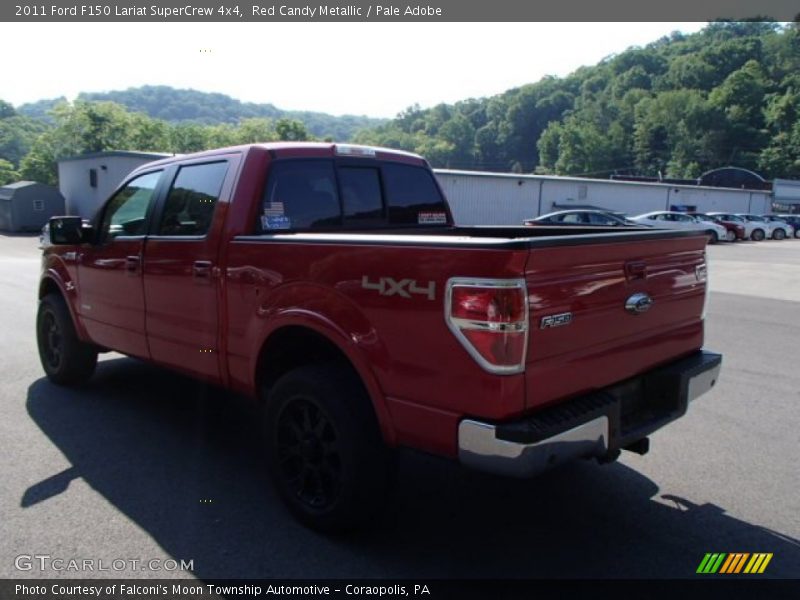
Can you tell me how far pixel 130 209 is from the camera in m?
4.98

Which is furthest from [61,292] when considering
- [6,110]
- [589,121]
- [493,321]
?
[6,110]

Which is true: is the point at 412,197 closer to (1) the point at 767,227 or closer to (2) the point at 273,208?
(2) the point at 273,208

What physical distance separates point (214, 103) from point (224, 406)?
168388 mm

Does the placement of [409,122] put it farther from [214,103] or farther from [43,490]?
[43,490]

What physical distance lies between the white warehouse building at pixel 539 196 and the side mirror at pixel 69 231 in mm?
22843

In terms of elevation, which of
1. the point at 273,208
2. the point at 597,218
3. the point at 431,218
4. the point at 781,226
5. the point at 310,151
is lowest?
the point at 781,226

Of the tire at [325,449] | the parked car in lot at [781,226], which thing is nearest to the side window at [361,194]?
the tire at [325,449]

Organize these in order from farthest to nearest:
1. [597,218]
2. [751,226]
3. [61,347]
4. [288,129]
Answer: [288,129], [751,226], [597,218], [61,347]

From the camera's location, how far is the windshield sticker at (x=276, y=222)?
3898 millimetres

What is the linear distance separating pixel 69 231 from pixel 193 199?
57.7 inches

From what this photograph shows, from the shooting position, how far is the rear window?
400cm

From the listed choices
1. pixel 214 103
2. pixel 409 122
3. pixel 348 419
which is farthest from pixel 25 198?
pixel 409 122

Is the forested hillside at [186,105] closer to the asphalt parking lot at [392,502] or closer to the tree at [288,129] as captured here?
the tree at [288,129]

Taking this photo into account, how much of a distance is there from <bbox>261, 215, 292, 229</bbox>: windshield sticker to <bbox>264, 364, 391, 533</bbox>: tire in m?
1.02
